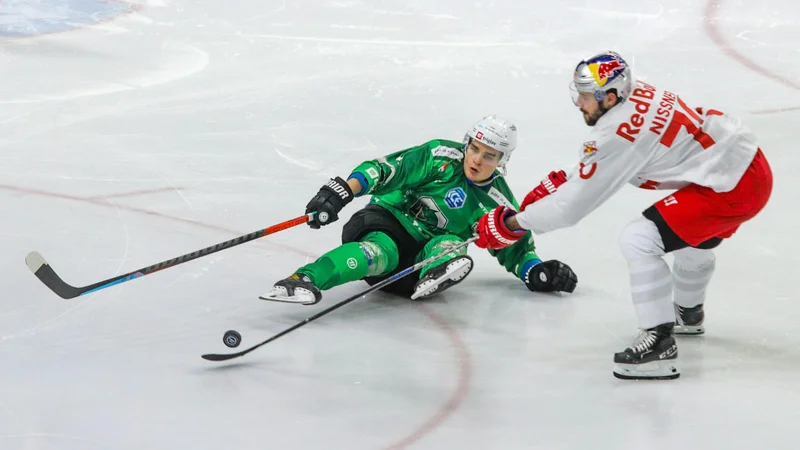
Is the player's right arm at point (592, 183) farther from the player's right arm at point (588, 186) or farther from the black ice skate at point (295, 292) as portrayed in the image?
the black ice skate at point (295, 292)

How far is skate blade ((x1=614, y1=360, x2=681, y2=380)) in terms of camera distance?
3174 mm

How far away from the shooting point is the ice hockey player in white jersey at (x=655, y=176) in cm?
311

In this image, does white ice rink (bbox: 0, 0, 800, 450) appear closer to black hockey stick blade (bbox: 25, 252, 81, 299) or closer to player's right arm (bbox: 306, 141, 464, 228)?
black hockey stick blade (bbox: 25, 252, 81, 299)

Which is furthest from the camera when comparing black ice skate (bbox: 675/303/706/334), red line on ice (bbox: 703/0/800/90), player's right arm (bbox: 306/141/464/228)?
red line on ice (bbox: 703/0/800/90)

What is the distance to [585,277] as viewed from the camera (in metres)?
4.21

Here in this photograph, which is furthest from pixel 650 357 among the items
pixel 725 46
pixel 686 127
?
pixel 725 46

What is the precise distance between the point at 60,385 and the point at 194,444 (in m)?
0.58

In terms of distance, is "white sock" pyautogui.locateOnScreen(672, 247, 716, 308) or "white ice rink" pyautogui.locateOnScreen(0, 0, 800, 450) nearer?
"white ice rink" pyautogui.locateOnScreen(0, 0, 800, 450)

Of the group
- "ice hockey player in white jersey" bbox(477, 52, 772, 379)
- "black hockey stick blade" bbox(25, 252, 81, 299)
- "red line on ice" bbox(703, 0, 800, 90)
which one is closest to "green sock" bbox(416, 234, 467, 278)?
"ice hockey player in white jersey" bbox(477, 52, 772, 379)

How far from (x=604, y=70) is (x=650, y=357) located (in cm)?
87

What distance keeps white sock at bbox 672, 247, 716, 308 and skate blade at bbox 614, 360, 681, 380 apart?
0.42 meters

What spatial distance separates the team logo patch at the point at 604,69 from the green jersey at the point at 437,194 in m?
0.91

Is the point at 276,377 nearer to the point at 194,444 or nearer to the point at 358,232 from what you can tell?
the point at 194,444

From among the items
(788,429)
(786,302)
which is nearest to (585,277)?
(786,302)
